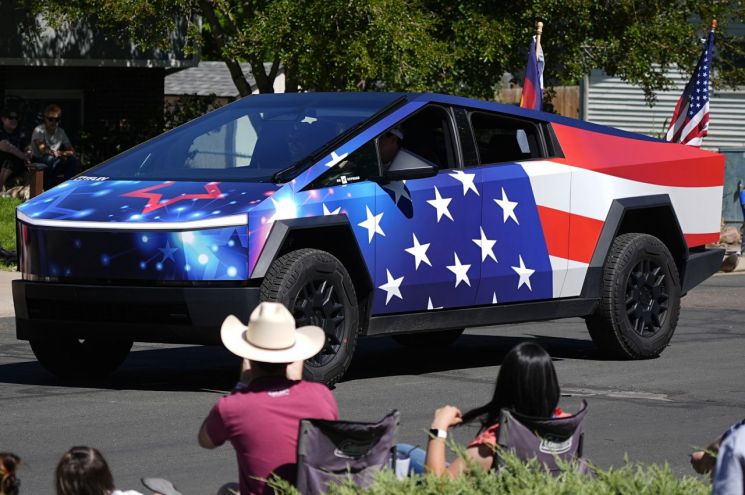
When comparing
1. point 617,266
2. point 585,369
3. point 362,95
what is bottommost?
point 585,369

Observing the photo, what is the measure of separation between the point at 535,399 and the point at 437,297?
15.4 ft

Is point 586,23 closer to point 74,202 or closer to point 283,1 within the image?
point 283,1

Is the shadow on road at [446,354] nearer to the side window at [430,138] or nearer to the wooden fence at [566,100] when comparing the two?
the side window at [430,138]

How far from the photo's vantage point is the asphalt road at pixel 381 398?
7.91 meters

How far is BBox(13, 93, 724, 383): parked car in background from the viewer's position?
922 cm

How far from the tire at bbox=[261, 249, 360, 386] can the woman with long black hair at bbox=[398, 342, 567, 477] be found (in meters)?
3.65

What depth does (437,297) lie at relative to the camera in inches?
404

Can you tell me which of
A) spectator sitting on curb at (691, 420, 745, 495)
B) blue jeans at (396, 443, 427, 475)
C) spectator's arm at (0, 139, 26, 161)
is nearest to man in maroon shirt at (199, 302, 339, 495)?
blue jeans at (396, 443, 427, 475)

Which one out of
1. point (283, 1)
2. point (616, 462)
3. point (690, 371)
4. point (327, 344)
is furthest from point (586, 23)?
point (616, 462)

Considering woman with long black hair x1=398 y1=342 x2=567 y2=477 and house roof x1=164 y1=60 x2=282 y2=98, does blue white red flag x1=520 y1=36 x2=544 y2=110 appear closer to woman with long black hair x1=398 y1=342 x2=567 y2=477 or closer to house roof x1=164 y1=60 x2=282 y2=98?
woman with long black hair x1=398 y1=342 x2=567 y2=477

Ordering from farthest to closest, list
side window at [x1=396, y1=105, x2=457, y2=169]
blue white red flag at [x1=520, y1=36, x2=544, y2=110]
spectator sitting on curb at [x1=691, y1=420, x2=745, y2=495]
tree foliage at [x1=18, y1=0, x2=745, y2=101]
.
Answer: tree foliage at [x1=18, y1=0, x2=745, y2=101]
blue white red flag at [x1=520, y1=36, x2=544, y2=110]
side window at [x1=396, y1=105, x2=457, y2=169]
spectator sitting on curb at [x1=691, y1=420, x2=745, y2=495]

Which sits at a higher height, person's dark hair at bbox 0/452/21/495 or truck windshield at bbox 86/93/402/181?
truck windshield at bbox 86/93/402/181

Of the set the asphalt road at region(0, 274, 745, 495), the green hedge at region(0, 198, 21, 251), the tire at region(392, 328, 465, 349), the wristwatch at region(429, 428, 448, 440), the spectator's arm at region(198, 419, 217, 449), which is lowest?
the green hedge at region(0, 198, 21, 251)

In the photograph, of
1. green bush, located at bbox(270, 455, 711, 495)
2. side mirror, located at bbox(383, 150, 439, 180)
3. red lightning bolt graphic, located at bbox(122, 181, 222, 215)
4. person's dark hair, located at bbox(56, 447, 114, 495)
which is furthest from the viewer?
side mirror, located at bbox(383, 150, 439, 180)
